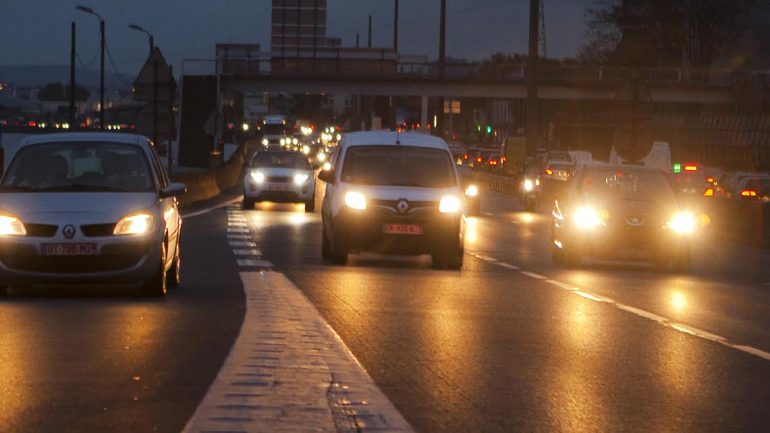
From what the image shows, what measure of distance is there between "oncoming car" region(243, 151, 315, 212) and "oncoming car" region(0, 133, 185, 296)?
87.2 ft

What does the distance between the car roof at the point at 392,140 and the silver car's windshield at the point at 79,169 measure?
6854mm

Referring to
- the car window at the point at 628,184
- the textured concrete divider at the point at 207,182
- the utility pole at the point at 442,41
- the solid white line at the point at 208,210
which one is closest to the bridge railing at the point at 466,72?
the utility pole at the point at 442,41

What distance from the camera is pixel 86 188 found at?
15.1m

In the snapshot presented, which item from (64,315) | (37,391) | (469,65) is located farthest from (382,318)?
(469,65)

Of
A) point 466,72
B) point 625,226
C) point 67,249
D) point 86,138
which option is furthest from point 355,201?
point 466,72

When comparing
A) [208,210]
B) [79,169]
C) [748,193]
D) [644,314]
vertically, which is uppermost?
[79,169]

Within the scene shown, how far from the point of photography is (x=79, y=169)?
50.6 ft

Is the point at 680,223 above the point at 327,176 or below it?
below

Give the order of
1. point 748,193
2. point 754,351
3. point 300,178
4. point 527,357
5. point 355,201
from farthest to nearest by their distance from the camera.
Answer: point 748,193 → point 300,178 → point 355,201 → point 754,351 → point 527,357

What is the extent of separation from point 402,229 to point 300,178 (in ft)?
72.4

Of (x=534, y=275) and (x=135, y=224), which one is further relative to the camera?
(x=534, y=275)

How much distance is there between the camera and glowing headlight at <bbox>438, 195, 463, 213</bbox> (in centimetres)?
2114

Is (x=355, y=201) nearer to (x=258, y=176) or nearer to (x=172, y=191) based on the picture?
(x=172, y=191)

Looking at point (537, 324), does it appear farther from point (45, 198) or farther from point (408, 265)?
point (408, 265)
